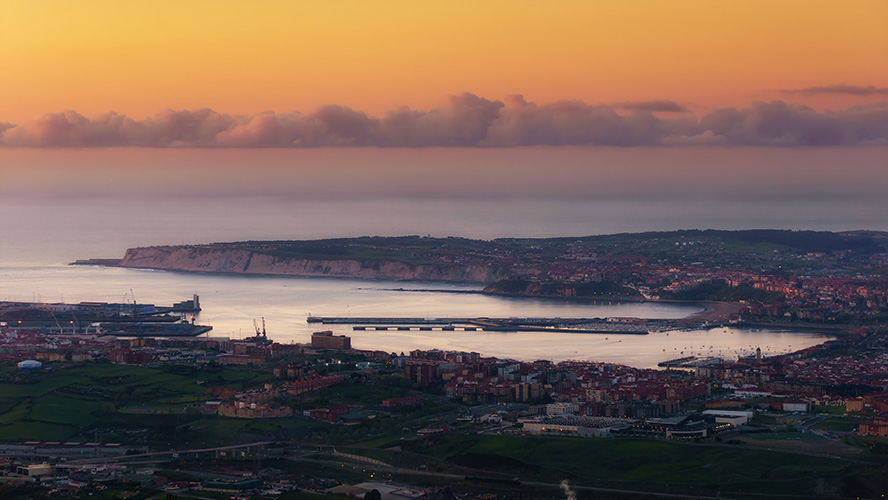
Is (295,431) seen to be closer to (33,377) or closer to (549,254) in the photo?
(33,377)

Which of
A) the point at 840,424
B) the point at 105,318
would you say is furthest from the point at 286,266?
the point at 840,424

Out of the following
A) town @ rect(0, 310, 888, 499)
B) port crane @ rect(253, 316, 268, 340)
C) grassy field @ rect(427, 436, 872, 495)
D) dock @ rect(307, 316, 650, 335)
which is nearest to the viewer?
grassy field @ rect(427, 436, 872, 495)

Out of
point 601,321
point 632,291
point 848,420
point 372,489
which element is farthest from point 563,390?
point 632,291

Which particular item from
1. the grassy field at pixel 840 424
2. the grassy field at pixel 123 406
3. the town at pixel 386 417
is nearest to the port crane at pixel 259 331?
the town at pixel 386 417

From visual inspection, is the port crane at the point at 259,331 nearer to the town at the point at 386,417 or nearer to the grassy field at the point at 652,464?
Answer: the town at the point at 386,417

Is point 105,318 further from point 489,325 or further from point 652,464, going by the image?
point 652,464

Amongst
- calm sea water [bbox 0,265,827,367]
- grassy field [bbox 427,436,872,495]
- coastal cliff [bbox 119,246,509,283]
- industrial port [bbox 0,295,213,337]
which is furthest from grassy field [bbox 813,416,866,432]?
coastal cliff [bbox 119,246,509,283]

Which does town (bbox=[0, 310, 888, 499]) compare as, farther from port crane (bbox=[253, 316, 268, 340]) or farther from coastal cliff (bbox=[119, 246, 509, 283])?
coastal cliff (bbox=[119, 246, 509, 283])

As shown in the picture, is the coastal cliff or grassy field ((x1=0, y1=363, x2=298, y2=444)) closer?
grassy field ((x1=0, y1=363, x2=298, y2=444))
